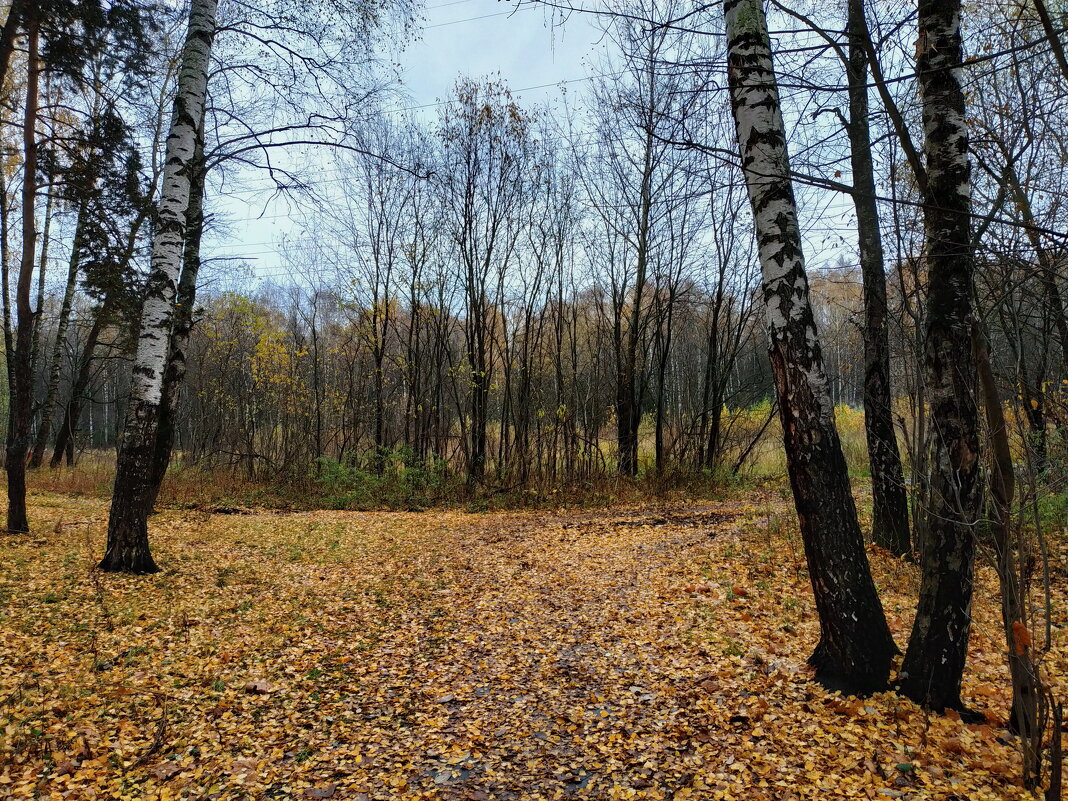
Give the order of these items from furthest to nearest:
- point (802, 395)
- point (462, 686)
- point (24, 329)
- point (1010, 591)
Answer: point (24, 329) → point (462, 686) → point (802, 395) → point (1010, 591)

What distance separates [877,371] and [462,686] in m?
4.89

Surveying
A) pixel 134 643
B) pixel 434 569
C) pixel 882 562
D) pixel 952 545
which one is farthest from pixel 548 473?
pixel 952 545

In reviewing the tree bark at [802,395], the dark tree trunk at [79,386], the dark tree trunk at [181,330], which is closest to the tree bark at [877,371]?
the tree bark at [802,395]

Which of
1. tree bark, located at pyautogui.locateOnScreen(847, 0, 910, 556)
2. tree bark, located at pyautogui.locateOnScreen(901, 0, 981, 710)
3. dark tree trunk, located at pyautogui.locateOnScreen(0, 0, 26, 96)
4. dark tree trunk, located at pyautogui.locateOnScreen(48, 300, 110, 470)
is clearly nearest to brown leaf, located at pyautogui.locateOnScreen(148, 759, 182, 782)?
tree bark, located at pyautogui.locateOnScreen(901, 0, 981, 710)

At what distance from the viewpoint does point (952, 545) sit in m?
2.85

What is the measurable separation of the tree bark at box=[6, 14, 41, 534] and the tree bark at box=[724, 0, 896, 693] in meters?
7.67

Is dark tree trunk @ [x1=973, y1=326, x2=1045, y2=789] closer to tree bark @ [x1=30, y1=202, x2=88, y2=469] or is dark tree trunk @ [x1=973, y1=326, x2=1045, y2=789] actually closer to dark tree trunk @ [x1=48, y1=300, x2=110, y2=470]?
dark tree trunk @ [x1=48, y1=300, x2=110, y2=470]

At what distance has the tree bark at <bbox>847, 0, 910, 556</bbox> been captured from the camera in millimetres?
5555

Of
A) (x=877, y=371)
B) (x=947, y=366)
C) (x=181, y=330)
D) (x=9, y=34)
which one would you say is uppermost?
(x=9, y=34)

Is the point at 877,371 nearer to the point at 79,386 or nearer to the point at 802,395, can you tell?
the point at 802,395

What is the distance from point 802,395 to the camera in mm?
3150

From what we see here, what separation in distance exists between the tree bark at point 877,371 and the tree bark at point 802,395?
2.78m

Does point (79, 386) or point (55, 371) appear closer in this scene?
point (79, 386)

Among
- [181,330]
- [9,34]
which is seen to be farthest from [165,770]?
[9,34]
